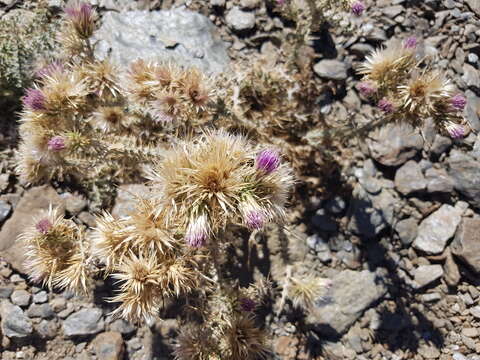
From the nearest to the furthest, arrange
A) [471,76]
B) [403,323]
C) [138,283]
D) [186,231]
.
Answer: [186,231] → [138,283] → [403,323] → [471,76]

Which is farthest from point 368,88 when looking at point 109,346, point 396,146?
point 109,346

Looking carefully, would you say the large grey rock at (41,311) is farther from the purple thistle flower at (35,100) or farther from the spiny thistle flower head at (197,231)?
the spiny thistle flower head at (197,231)

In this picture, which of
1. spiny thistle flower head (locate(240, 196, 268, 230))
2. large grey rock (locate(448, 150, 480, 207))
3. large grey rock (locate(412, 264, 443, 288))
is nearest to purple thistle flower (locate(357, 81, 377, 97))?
spiny thistle flower head (locate(240, 196, 268, 230))

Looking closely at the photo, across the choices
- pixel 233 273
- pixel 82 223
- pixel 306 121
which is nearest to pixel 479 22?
pixel 306 121

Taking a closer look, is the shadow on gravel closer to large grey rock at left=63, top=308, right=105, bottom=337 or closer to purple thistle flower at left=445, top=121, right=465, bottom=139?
purple thistle flower at left=445, top=121, right=465, bottom=139

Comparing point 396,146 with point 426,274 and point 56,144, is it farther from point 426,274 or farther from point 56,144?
point 56,144
